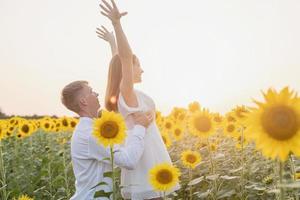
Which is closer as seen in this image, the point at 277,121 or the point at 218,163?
the point at 277,121

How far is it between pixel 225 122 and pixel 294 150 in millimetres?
4292

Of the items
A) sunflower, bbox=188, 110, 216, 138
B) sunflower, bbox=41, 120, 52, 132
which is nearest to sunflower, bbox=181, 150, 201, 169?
sunflower, bbox=188, 110, 216, 138

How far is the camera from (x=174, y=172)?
13.0 ft

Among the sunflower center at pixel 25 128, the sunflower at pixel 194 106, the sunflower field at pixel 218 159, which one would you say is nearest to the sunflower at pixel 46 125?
the sunflower field at pixel 218 159

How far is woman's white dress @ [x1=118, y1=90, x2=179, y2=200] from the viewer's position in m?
4.06

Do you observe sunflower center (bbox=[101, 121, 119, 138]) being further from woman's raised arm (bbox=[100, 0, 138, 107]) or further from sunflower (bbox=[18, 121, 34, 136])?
sunflower (bbox=[18, 121, 34, 136])

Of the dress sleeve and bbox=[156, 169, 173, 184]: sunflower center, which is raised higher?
the dress sleeve

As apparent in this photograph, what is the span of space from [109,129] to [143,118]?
386 millimetres

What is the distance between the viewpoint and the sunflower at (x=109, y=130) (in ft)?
12.0

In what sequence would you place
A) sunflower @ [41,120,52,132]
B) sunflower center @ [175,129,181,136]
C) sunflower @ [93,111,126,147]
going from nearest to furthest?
1. sunflower @ [93,111,126,147]
2. sunflower center @ [175,129,181,136]
3. sunflower @ [41,120,52,132]

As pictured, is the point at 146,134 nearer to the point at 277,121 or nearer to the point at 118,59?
the point at 118,59

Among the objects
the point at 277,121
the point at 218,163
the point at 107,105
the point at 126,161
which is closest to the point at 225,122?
the point at 218,163

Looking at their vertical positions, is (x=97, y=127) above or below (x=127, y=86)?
below

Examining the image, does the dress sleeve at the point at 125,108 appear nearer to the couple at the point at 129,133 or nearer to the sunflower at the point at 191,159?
the couple at the point at 129,133
